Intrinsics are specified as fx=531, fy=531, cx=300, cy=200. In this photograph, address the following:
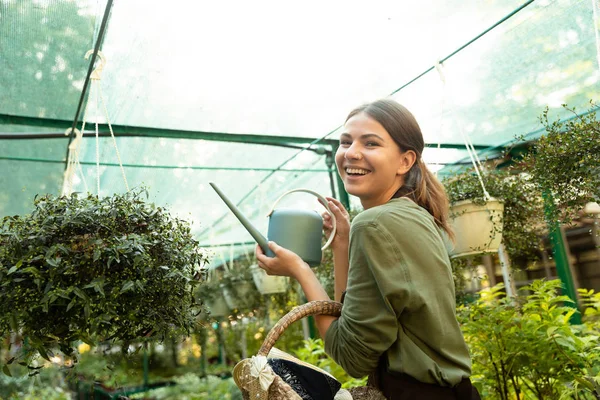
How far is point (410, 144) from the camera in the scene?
4.43 ft

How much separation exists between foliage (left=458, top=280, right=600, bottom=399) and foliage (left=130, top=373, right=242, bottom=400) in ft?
10.9

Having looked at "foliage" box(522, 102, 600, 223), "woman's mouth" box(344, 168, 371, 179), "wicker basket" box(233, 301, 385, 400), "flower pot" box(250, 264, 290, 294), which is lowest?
"wicker basket" box(233, 301, 385, 400)

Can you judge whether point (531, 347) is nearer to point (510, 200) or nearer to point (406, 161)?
point (510, 200)

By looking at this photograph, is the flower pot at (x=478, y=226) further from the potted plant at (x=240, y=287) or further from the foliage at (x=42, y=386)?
the foliage at (x=42, y=386)

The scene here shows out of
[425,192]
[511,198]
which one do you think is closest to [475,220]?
[511,198]

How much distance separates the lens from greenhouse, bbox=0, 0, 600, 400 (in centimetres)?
150

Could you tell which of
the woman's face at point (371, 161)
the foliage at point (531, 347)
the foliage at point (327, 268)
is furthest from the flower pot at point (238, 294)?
the woman's face at point (371, 161)

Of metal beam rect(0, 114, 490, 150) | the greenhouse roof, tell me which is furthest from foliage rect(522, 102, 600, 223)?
metal beam rect(0, 114, 490, 150)

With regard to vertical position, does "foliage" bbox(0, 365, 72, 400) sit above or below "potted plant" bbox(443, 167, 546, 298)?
below

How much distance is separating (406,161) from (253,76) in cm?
231

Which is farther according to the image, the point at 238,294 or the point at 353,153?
the point at 238,294

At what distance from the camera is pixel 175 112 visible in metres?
3.87

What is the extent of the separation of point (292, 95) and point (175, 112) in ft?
2.84

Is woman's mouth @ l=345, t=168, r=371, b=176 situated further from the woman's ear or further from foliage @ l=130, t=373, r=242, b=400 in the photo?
foliage @ l=130, t=373, r=242, b=400
